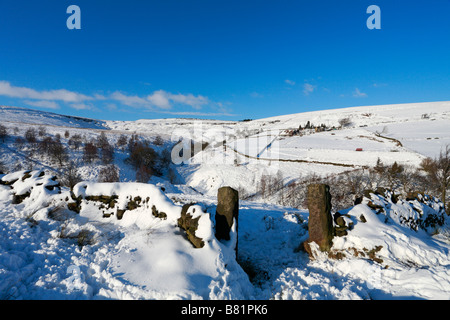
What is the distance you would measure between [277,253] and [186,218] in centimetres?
431

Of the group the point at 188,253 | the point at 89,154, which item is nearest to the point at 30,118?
the point at 89,154

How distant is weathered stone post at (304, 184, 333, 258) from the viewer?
7547mm

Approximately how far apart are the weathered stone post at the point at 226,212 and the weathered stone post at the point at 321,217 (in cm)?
325

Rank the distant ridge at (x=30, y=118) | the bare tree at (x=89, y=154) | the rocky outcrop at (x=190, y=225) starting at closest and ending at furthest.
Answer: the rocky outcrop at (x=190, y=225), the bare tree at (x=89, y=154), the distant ridge at (x=30, y=118)

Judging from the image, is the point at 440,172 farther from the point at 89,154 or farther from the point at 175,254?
the point at 89,154

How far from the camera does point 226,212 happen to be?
677 centimetres

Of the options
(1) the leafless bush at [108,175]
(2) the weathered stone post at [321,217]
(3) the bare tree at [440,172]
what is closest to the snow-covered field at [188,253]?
(2) the weathered stone post at [321,217]

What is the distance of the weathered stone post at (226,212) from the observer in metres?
6.67

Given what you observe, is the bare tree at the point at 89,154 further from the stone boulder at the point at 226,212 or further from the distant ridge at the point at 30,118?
the distant ridge at the point at 30,118

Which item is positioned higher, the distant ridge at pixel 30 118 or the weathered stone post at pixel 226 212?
the distant ridge at pixel 30 118

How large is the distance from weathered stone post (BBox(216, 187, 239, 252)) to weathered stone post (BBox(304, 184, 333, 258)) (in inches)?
128

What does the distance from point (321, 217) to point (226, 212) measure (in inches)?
149

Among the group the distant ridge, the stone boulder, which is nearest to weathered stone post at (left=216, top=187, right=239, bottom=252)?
the stone boulder
